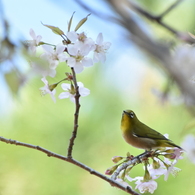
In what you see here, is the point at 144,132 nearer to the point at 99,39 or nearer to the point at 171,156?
the point at 171,156

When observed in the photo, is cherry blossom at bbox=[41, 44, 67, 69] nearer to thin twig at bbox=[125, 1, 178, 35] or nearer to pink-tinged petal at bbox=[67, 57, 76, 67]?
pink-tinged petal at bbox=[67, 57, 76, 67]

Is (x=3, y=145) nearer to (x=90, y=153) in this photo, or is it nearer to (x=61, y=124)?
(x=61, y=124)

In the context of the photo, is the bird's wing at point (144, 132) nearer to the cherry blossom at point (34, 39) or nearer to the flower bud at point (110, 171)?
the flower bud at point (110, 171)

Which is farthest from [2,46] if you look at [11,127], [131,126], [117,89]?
[117,89]

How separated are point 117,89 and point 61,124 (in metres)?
0.45

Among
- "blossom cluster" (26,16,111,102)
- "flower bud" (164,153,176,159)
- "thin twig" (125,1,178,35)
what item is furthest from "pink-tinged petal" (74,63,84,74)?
"flower bud" (164,153,176,159)

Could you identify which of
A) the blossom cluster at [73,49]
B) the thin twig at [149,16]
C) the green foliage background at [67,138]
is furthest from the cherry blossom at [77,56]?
the green foliage background at [67,138]

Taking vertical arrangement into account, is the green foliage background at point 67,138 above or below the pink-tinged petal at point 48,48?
above

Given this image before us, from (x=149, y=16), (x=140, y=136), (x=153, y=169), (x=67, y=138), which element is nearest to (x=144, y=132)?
(x=140, y=136)

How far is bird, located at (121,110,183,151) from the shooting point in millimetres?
723

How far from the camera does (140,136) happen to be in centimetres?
79

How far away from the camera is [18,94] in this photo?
32 centimetres

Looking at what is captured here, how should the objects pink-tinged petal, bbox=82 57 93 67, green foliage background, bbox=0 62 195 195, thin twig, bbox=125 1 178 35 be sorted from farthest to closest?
green foliage background, bbox=0 62 195 195
pink-tinged petal, bbox=82 57 93 67
thin twig, bbox=125 1 178 35

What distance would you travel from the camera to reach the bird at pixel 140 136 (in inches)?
28.5
